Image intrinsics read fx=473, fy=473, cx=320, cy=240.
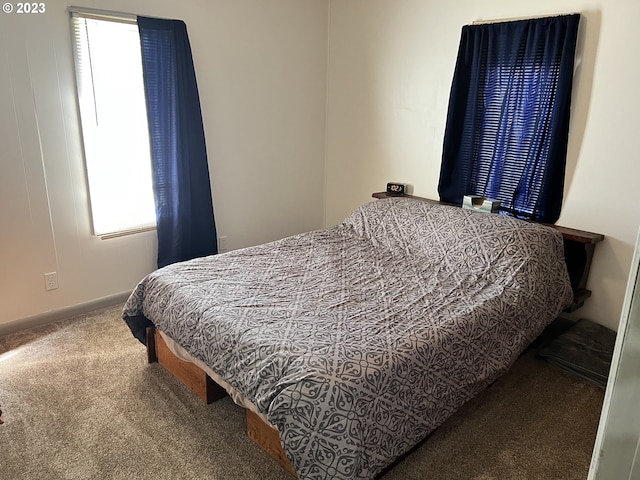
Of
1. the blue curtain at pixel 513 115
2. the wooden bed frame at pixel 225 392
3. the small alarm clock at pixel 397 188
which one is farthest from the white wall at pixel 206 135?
the blue curtain at pixel 513 115

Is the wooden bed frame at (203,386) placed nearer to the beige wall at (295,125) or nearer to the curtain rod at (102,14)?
the beige wall at (295,125)

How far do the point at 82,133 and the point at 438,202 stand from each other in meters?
2.35

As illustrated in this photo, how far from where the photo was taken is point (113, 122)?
2961 millimetres

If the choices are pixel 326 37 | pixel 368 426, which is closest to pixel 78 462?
pixel 368 426

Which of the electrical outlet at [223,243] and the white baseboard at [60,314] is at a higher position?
the electrical outlet at [223,243]

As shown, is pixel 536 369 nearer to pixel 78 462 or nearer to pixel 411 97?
pixel 411 97

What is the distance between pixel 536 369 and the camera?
101 inches

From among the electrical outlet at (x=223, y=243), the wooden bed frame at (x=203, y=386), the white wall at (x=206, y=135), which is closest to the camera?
the wooden bed frame at (x=203, y=386)

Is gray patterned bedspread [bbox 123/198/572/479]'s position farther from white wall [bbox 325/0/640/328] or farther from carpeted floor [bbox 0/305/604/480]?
white wall [bbox 325/0/640/328]

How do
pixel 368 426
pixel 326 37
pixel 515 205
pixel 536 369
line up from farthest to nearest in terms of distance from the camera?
pixel 326 37, pixel 515 205, pixel 536 369, pixel 368 426

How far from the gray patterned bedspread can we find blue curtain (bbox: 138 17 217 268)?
792mm

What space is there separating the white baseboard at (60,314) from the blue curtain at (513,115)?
2.44 metres

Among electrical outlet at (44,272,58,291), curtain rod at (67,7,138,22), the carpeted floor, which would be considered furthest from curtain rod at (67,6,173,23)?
the carpeted floor

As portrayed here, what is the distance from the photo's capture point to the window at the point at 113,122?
2795 mm
